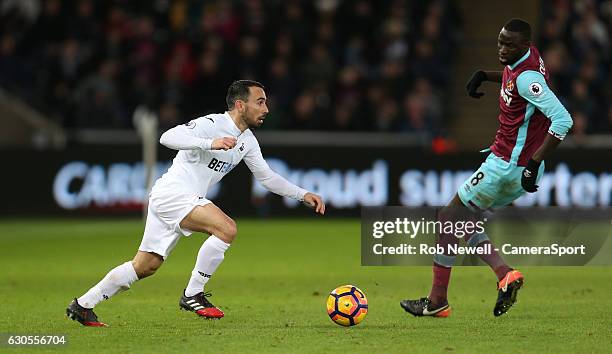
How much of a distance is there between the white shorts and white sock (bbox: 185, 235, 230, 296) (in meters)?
0.21

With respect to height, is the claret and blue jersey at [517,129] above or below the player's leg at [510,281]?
above

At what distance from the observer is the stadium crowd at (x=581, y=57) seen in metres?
20.6

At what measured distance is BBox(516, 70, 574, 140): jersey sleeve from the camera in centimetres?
845

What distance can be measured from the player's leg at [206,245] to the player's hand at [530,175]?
83.1 inches

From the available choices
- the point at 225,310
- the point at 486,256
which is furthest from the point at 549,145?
the point at 225,310

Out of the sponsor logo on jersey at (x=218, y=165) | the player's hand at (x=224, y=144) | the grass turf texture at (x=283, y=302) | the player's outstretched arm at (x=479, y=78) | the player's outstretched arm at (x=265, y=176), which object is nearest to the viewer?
the grass turf texture at (x=283, y=302)

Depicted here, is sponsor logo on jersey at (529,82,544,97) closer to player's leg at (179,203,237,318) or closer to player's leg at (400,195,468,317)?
player's leg at (400,195,468,317)

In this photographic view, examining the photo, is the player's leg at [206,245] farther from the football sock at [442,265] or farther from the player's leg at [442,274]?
the football sock at [442,265]

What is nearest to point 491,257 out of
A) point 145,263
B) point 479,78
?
point 479,78

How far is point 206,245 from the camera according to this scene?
351 inches

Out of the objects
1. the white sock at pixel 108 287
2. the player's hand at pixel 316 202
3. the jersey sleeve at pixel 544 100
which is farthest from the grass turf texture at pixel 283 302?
the jersey sleeve at pixel 544 100

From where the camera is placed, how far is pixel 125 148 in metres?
19.2

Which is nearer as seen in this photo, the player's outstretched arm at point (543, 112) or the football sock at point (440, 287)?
the player's outstretched arm at point (543, 112)

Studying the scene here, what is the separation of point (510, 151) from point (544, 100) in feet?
1.86
